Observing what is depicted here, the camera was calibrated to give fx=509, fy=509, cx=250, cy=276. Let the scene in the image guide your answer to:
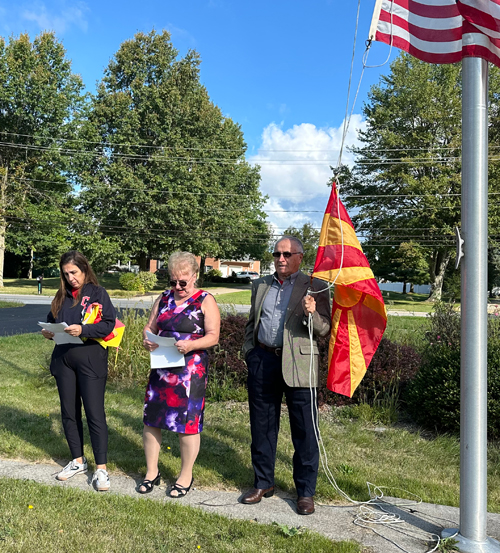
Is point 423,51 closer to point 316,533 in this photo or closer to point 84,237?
point 316,533

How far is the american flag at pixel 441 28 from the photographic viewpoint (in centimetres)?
315

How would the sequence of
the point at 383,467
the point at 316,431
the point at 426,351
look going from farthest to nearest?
the point at 426,351 < the point at 383,467 < the point at 316,431

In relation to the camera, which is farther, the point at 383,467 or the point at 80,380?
the point at 383,467

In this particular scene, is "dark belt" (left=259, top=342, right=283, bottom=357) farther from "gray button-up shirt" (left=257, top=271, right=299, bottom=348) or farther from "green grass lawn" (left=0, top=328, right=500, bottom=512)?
"green grass lawn" (left=0, top=328, right=500, bottom=512)

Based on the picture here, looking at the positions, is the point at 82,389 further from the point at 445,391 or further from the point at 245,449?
the point at 445,391

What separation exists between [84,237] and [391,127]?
2227 cm

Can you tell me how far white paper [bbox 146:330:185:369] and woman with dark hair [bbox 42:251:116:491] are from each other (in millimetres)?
619

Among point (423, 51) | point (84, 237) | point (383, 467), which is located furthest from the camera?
point (84, 237)

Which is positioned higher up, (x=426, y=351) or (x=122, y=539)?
(x=426, y=351)

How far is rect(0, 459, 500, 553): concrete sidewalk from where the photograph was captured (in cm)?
337

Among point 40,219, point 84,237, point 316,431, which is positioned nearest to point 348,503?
point 316,431

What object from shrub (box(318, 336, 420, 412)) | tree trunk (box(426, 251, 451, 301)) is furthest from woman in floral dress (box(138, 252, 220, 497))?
tree trunk (box(426, 251, 451, 301))

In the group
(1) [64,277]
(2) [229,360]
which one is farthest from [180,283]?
(2) [229,360]

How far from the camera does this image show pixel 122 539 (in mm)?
3275
